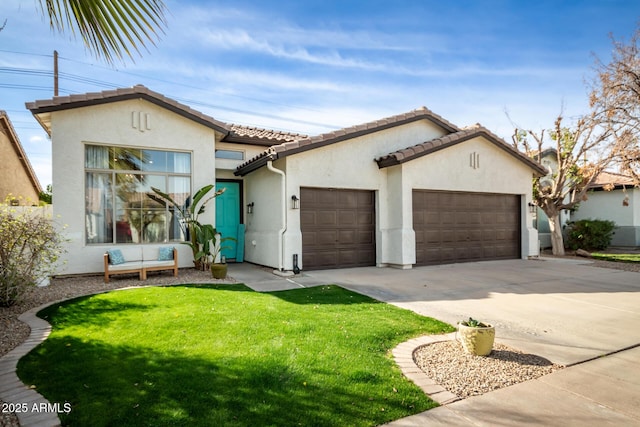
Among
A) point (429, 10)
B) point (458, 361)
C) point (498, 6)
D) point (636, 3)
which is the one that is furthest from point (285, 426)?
point (636, 3)

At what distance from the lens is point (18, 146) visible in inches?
728

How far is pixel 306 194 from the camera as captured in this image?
1149 centimetres

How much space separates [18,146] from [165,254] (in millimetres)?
14091

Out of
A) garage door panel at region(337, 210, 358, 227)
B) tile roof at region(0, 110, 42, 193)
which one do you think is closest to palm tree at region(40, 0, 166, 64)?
garage door panel at region(337, 210, 358, 227)

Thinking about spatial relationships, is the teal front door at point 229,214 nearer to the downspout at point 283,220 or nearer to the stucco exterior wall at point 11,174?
the downspout at point 283,220

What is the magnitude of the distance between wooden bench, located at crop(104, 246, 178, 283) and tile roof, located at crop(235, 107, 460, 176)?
370cm

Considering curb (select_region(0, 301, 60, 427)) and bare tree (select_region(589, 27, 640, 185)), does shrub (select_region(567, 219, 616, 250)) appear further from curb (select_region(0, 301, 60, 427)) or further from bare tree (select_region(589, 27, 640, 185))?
curb (select_region(0, 301, 60, 427))

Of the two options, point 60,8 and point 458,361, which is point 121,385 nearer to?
point 60,8

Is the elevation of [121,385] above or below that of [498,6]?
below

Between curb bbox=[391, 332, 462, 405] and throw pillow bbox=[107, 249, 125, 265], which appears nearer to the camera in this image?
curb bbox=[391, 332, 462, 405]

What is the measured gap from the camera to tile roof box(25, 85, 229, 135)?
938cm

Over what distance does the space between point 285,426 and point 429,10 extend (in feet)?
31.6

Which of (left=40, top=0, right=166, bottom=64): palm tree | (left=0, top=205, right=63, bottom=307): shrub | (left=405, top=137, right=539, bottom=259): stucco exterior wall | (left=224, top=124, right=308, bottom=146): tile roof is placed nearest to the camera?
(left=40, top=0, right=166, bottom=64): palm tree

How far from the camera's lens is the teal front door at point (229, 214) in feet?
44.3
